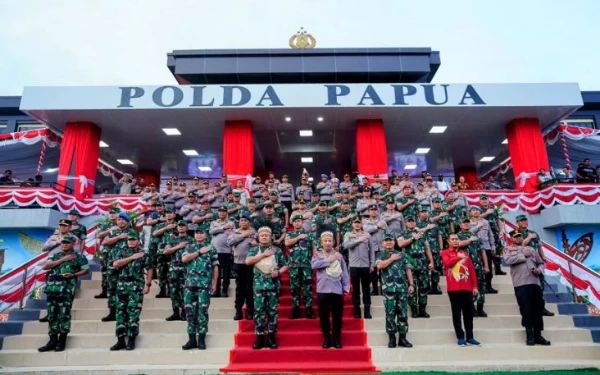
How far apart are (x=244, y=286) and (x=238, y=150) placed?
8.67 meters

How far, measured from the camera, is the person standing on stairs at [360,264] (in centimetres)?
646

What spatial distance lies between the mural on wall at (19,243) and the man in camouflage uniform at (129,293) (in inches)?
318

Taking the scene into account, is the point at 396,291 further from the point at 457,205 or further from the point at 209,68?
the point at 209,68

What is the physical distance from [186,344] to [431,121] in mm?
12622

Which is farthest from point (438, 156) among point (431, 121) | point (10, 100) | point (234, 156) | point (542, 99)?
point (10, 100)

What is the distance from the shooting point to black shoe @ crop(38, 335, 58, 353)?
19.0 ft

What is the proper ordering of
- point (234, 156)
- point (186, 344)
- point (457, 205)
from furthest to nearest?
point (234, 156), point (457, 205), point (186, 344)

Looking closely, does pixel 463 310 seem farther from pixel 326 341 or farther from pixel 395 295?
pixel 326 341

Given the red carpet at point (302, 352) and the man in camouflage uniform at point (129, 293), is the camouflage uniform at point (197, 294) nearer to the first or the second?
the red carpet at point (302, 352)

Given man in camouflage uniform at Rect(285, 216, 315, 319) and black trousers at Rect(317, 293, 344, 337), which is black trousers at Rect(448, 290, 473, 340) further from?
man in camouflage uniform at Rect(285, 216, 315, 319)

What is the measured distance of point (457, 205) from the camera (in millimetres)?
9125

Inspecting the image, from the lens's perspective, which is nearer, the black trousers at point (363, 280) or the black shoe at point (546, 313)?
the black trousers at point (363, 280)

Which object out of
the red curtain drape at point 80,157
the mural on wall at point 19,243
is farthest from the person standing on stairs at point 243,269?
the red curtain drape at point 80,157

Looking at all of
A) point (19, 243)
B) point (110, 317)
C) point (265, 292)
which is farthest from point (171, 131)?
point (265, 292)
